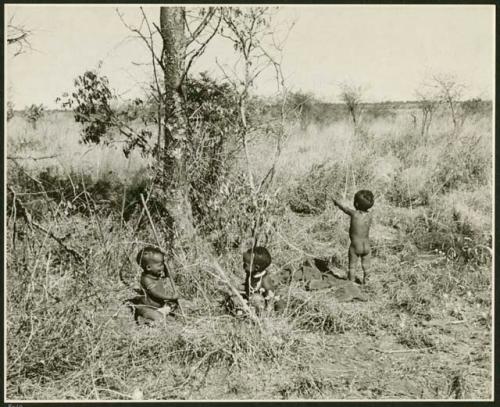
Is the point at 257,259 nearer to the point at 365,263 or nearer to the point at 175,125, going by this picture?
the point at 365,263

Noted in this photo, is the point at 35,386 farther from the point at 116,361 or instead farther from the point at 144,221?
the point at 144,221

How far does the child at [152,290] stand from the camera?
4.08 metres

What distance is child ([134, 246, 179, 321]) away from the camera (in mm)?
4078

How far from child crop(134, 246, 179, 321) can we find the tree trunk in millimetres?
848

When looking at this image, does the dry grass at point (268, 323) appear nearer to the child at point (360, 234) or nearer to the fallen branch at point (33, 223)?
the fallen branch at point (33, 223)

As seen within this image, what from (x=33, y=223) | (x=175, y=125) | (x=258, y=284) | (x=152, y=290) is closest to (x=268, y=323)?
(x=258, y=284)

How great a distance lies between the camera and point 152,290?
13.5 ft

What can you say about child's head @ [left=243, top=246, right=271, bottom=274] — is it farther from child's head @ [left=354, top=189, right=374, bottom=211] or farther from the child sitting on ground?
child's head @ [left=354, top=189, right=374, bottom=211]

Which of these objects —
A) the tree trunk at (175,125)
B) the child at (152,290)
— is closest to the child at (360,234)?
the tree trunk at (175,125)

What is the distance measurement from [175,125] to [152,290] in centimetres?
149

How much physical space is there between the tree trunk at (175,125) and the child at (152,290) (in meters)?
0.85

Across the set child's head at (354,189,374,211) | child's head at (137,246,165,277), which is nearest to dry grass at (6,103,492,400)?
child's head at (137,246,165,277)

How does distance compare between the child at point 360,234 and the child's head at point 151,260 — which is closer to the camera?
the child's head at point 151,260

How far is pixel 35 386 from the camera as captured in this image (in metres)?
3.51
